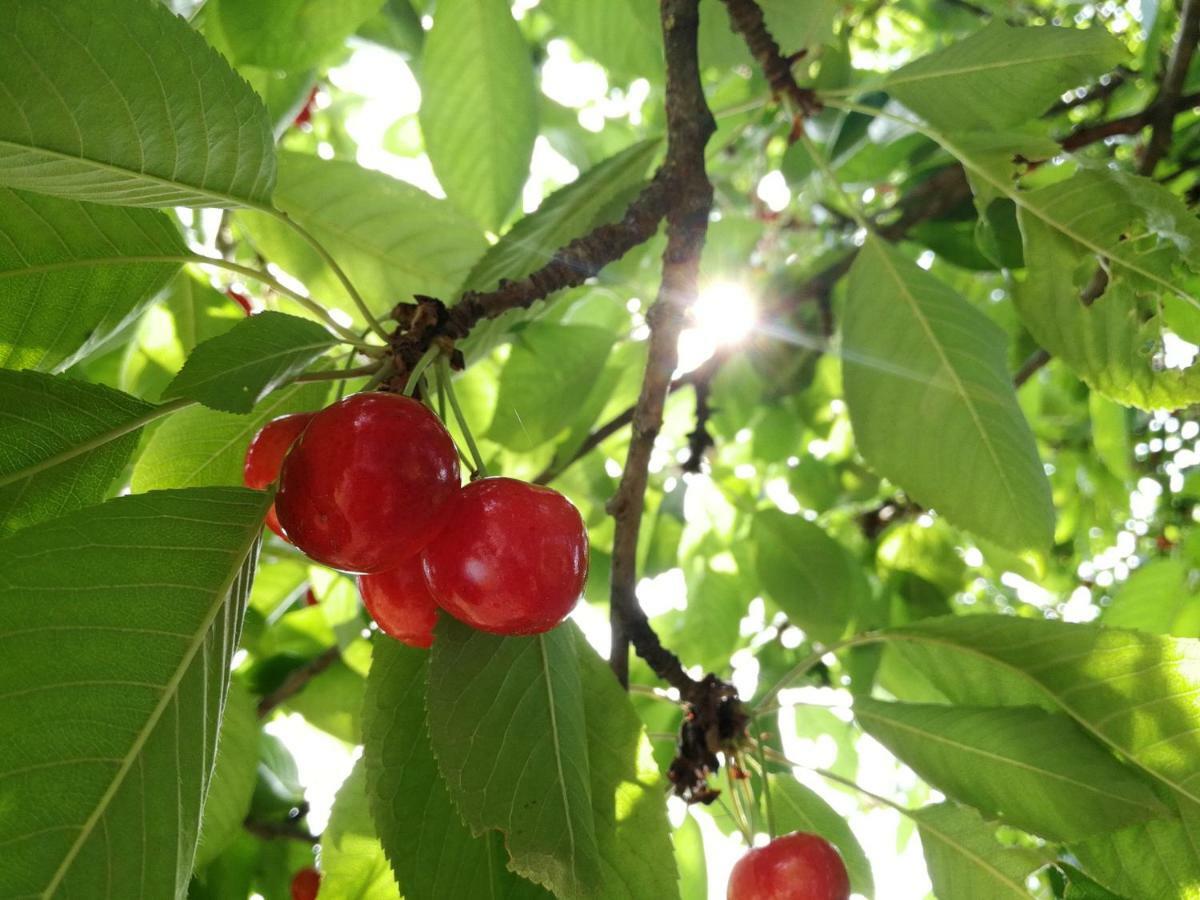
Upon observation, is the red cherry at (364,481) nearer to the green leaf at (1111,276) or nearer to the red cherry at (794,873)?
the red cherry at (794,873)

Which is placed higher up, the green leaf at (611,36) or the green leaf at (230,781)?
the green leaf at (611,36)

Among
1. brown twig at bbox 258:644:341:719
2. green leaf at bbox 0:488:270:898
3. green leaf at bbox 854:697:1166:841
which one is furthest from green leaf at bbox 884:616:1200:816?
brown twig at bbox 258:644:341:719

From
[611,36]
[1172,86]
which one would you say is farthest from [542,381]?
[1172,86]

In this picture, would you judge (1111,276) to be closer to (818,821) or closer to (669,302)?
(669,302)

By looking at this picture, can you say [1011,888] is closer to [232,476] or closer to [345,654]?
[232,476]

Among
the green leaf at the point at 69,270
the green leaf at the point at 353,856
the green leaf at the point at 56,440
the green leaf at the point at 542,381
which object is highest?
the green leaf at the point at 542,381

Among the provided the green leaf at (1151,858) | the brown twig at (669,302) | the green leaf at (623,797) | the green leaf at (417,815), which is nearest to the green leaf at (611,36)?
the brown twig at (669,302)
